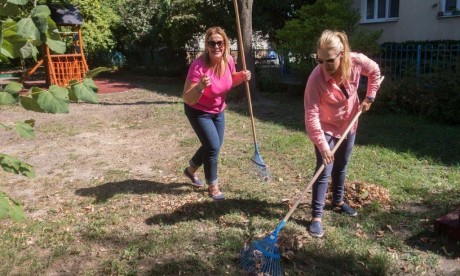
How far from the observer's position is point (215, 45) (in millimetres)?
3812

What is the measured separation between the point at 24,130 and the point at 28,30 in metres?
0.48

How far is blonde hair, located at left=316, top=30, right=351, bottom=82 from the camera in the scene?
3.09 metres

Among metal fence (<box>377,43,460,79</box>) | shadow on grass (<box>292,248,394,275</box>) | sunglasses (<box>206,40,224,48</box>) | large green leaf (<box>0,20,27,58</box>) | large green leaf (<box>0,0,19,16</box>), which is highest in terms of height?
large green leaf (<box>0,0,19,16</box>)

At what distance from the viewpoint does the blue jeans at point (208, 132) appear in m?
4.03

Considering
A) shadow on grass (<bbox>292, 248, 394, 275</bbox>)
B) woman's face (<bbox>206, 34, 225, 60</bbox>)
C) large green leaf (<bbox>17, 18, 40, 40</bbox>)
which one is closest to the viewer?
large green leaf (<bbox>17, 18, 40, 40</bbox>)

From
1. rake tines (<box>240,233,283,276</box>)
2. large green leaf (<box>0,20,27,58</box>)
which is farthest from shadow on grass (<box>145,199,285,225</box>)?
large green leaf (<box>0,20,27,58</box>)

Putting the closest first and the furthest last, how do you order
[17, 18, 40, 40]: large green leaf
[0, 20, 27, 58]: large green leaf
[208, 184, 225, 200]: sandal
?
[17, 18, 40, 40]: large green leaf, [0, 20, 27, 58]: large green leaf, [208, 184, 225, 200]: sandal

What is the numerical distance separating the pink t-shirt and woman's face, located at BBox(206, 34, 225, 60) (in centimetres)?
12

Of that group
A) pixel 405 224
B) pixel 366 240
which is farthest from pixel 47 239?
pixel 405 224

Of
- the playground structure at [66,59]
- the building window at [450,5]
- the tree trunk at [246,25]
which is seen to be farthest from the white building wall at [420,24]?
the playground structure at [66,59]

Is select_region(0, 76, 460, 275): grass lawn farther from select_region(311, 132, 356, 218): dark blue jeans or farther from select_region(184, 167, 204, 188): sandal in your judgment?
select_region(311, 132, 356, 218): dark blue jeans

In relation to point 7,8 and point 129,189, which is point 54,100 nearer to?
point 7,8

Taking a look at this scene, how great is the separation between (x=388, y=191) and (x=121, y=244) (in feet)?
8.73

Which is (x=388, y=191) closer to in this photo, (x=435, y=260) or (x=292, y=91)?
(x=435, y=260)
